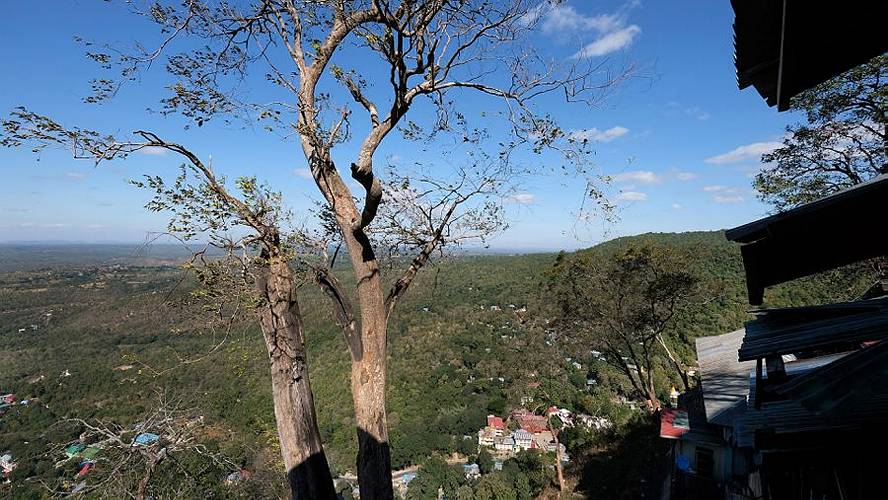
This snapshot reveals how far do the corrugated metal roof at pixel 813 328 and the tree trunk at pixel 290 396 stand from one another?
3.81 meters

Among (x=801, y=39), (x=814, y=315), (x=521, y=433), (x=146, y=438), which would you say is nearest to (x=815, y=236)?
(x=814, y=315)

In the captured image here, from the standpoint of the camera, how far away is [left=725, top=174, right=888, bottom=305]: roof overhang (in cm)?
209

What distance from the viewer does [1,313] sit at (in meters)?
46.7

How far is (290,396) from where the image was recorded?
396 cm

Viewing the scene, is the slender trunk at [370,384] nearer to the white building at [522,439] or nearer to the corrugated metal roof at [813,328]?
the corrugated metal roof at [813,328]

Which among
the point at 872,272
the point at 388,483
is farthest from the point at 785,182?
the point at 388,483

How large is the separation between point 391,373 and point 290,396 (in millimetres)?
28914

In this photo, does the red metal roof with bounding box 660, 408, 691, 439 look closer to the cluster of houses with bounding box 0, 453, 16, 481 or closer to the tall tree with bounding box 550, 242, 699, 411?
the tall tree with bounding box 550, 242, 699, 411

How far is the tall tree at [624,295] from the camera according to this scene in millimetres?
13609

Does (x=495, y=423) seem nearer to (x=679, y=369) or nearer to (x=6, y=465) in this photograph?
(x=679, y=369)

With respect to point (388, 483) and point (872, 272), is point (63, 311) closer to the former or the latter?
point (388, 483)

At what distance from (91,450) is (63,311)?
5369 centimetres

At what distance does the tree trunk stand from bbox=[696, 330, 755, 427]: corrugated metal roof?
527 cm

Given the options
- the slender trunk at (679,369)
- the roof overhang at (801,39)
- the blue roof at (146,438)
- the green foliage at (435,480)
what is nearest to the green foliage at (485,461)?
the green foliage at (435,480)
